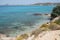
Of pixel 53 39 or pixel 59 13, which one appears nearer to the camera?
pixel 53 39

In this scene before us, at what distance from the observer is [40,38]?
1101 centimetres

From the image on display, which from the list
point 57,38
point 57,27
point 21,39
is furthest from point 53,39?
point 21,39

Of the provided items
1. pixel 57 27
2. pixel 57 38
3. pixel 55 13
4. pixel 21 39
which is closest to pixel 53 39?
pixel 57 38

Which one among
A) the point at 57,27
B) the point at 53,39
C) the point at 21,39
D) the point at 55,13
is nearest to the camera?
the point at 53,39

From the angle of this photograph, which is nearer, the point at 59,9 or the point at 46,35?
the point at 46,35

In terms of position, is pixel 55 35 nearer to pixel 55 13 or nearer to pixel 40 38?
pixel 40 38

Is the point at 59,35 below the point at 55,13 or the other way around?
below

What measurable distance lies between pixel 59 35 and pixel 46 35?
2.70ft

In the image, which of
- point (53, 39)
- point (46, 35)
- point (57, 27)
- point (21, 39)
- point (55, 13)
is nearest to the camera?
point (53, 39)

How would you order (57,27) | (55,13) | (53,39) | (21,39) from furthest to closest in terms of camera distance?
(55,13)
(21,39)
(57,27)
(53,39)

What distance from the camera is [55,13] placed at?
4350cm

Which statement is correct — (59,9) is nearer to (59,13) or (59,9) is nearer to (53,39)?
(59,13)

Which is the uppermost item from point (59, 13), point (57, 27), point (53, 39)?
point (59, 13)

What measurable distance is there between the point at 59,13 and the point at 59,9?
172 cm
